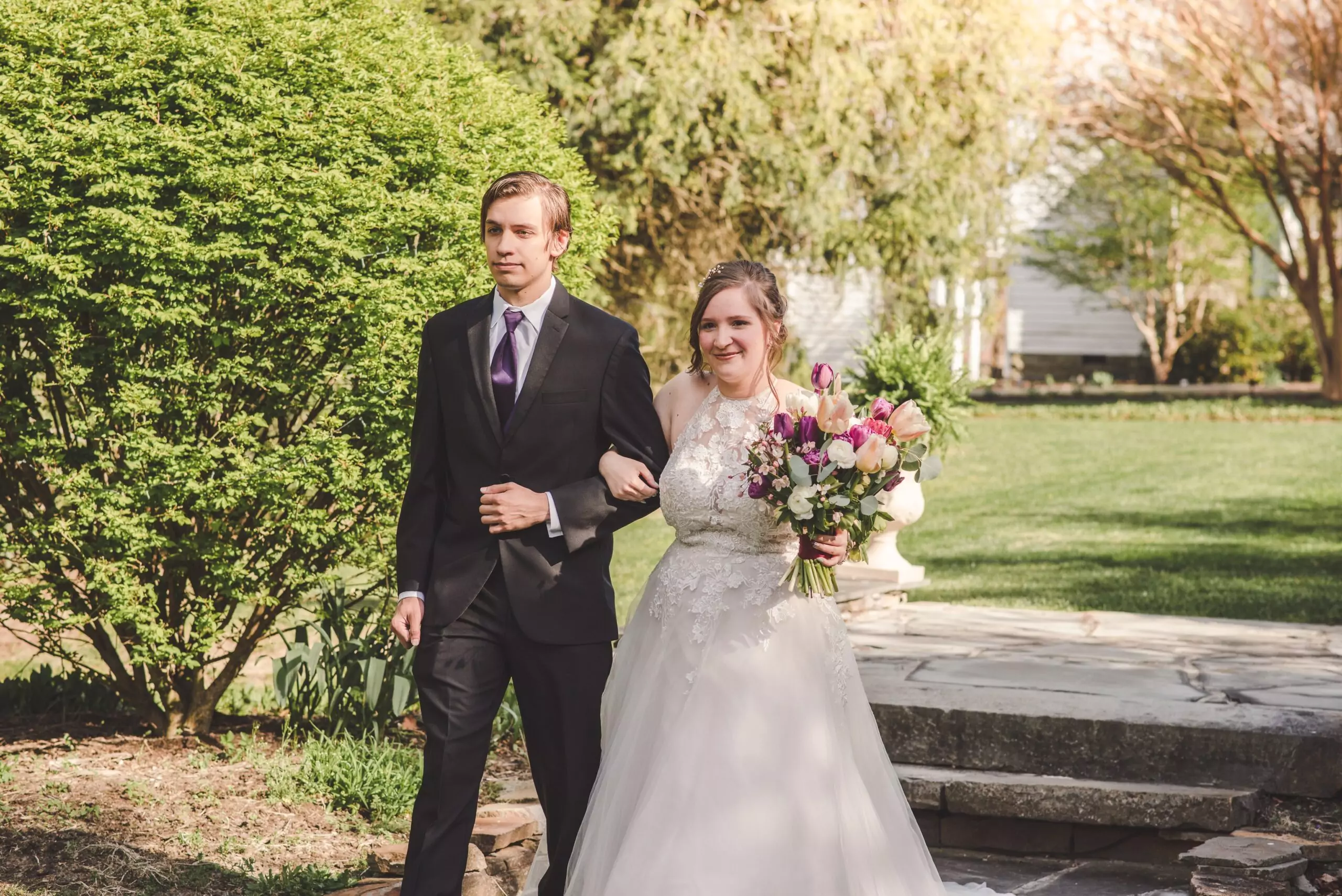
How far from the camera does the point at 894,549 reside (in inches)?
346

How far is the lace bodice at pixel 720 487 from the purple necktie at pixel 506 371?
0.54 meters

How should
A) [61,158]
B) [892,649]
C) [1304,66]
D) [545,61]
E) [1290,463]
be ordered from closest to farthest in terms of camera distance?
[61,158] → [892,649] → [545,61] → [1290,463] → [1304,66]

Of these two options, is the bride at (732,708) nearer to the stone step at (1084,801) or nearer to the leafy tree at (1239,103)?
the stone step at (1084,801)

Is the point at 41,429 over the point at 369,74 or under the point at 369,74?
under

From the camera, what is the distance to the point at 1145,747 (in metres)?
5.19

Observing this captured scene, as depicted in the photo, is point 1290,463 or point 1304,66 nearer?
point 1290,463

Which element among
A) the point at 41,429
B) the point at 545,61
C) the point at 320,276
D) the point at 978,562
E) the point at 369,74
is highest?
the point at 545,61

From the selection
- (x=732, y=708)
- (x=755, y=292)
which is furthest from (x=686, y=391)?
(x=732, y=708)

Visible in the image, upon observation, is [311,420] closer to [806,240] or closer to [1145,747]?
[1145,747]

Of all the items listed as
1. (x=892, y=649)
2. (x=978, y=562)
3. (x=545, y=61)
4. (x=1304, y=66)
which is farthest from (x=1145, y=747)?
(x=1304, y=66)

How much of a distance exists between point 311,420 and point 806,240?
961 cm

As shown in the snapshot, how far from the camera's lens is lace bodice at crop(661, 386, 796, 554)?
151 inches

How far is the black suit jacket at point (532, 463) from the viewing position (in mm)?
3500

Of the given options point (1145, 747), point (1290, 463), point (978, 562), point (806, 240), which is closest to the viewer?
point (1145, 747)
